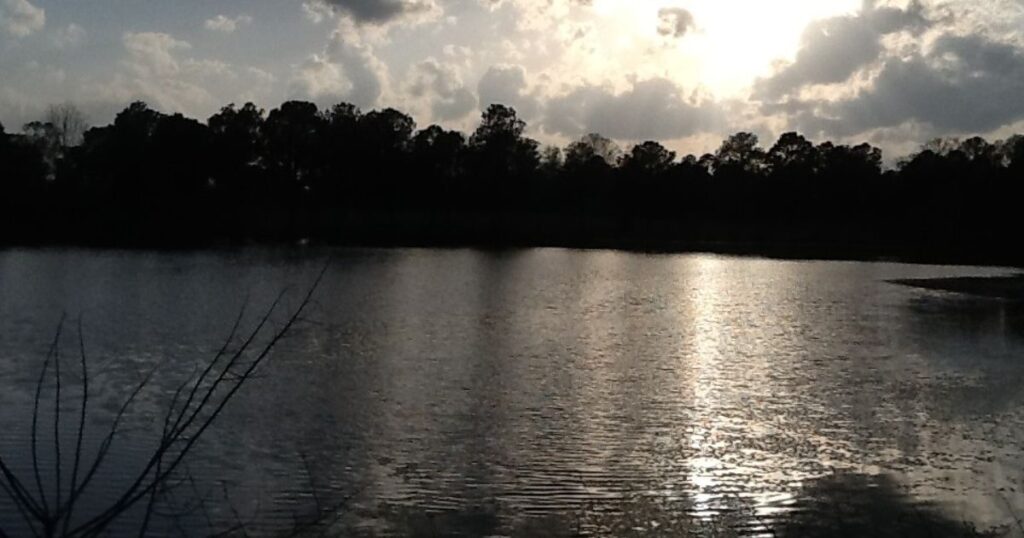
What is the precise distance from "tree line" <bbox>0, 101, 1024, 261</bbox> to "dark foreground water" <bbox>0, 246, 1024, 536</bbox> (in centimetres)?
4149

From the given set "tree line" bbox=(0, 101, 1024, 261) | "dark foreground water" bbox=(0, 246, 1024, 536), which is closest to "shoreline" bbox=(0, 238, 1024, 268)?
"tree line" bbox=(0, 101, 1024, 261)

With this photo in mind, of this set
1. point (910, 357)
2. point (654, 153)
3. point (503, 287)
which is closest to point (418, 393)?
point (910, 357)

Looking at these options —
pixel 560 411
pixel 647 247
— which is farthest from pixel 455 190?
pixel 560 411

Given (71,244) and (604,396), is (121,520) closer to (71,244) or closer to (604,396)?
(604,396)

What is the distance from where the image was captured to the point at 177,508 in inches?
361

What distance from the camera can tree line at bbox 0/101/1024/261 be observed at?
71000 mm

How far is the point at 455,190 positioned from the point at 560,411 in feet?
237

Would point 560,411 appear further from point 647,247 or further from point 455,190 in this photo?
point 455,190

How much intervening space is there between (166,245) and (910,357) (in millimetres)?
45354

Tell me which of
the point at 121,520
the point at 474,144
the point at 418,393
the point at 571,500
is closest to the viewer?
the point at 121,520

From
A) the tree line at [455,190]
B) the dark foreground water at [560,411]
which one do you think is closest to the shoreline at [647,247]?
the tree line at [455,190]

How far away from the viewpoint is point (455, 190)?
85750 millimetres

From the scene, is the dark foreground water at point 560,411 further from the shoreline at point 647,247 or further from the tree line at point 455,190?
the tree line at point 455,190

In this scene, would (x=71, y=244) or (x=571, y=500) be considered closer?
(x=571, y=500)
